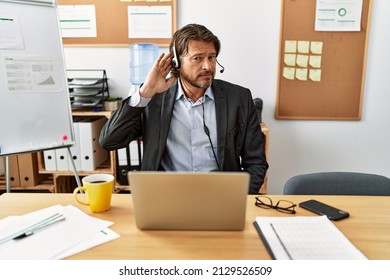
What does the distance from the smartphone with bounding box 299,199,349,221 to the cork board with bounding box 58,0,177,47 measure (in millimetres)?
1841

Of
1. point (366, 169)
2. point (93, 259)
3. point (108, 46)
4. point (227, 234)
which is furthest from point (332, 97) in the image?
point (93, 259)

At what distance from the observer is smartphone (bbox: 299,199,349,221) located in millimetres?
1046

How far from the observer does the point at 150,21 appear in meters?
2.58

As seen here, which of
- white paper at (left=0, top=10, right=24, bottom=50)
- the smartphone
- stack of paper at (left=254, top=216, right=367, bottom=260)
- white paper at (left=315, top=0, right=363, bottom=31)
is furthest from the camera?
white paper at (left=315, top=0, right=363, bottom=31)

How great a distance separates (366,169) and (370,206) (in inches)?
72.7

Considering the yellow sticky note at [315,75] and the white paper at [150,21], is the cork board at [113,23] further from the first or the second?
the yellow sticky note at [315,75]

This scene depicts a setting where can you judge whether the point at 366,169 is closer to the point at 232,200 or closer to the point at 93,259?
the point at 232,200

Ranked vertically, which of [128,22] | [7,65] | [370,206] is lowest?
[370,206]

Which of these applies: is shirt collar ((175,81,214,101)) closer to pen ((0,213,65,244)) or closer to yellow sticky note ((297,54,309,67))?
pen ((0,213,65,244))

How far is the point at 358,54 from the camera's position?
101 inches

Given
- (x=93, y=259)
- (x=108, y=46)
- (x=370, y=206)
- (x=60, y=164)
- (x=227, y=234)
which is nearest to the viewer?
(x=93, y=259)

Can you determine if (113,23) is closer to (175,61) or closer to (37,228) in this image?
(175,61)

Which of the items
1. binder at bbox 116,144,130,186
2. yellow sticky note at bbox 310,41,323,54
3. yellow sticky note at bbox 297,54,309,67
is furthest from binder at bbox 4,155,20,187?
yellow sticky note at bbox 310,41,323,54

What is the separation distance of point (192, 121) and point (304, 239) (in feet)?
2.96
